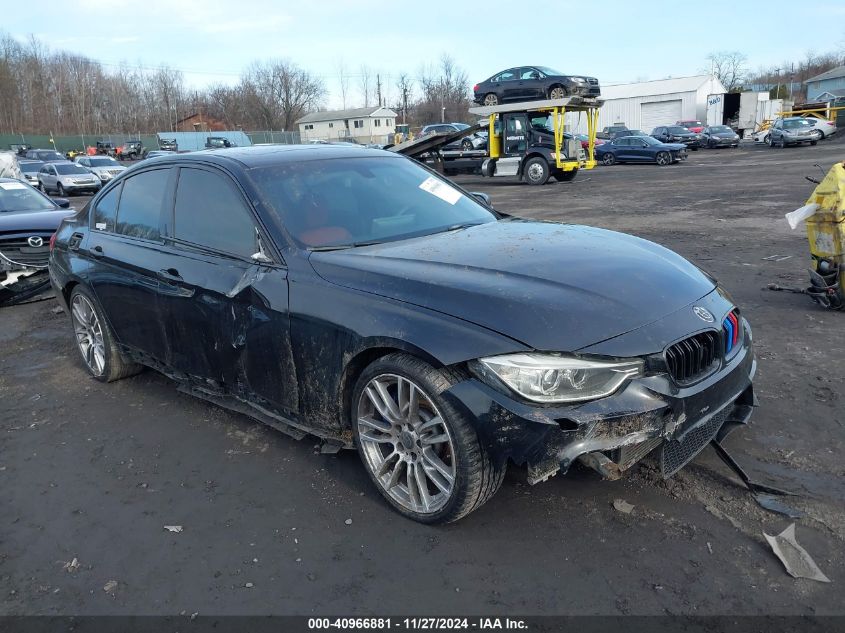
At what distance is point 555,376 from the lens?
2.63 metres

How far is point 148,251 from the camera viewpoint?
430 cm

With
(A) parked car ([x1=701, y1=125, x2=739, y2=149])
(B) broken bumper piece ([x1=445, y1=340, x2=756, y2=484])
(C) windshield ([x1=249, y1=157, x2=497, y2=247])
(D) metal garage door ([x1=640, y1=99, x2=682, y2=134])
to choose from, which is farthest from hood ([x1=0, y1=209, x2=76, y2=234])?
(D) metal garage door ([x1=640, y1=99, x2=682, y2=134])

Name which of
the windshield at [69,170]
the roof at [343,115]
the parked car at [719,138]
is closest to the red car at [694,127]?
the parked car at [719,138]

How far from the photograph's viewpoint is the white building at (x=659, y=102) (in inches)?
2354

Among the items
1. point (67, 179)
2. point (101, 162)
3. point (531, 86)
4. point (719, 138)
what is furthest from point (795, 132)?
point (101, 162)

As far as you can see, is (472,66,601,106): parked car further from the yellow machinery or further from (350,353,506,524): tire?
(350,353,506,524): tire

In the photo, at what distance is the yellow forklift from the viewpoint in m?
22.8

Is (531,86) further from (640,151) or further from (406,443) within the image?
(406,443)

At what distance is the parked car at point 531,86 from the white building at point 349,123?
6871 centimetres

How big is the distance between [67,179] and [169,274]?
26.6 meters

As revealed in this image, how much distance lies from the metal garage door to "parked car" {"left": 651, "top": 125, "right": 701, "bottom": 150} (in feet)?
62.0

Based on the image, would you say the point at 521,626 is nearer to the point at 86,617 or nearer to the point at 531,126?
the point at 86,617

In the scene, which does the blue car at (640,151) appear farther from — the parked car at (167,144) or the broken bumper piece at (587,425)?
the parked car at (167,144)

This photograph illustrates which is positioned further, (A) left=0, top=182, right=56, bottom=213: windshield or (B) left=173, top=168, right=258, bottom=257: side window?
(A) left=0, top=182, right=56, bottom=213: windshield
